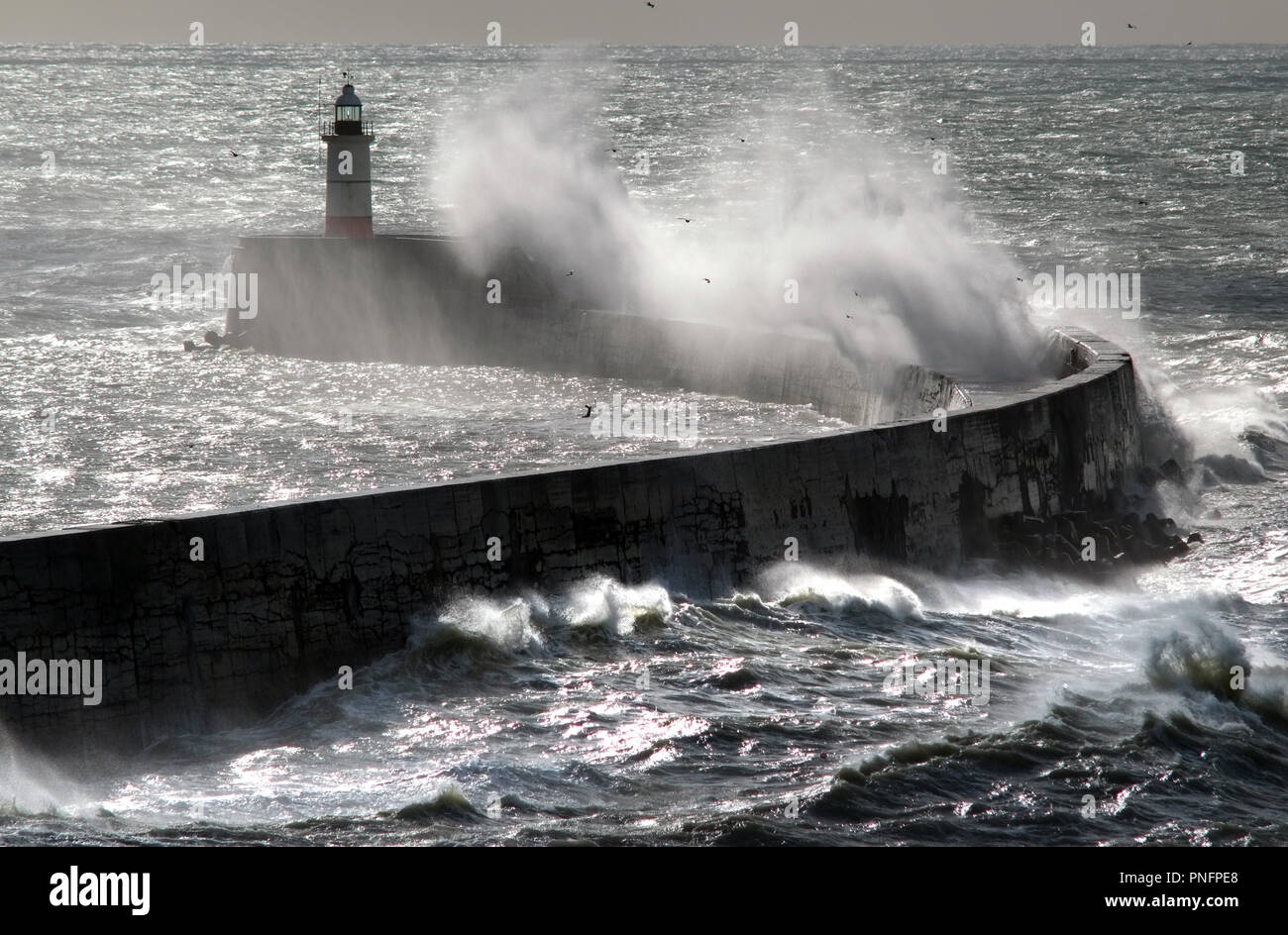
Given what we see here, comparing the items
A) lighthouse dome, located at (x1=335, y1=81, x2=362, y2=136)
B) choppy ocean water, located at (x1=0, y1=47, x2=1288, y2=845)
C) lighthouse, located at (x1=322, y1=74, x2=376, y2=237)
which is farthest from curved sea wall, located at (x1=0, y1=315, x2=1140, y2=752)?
lighthouse dome, located at (x1=335, y1=81, x2=362, y2=136)

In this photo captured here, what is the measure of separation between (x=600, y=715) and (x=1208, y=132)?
5854cm

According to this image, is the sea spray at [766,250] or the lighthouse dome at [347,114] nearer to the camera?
the sea spray at [766,250]

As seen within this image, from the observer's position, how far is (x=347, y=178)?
81.9 feet

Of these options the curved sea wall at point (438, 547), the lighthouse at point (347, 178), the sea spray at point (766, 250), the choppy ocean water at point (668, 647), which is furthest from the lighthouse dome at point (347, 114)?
the curved sea wall at point (438, 547)

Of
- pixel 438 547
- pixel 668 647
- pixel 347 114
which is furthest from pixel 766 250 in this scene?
pixel 438 547

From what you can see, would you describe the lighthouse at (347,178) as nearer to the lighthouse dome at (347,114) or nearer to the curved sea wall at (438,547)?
the lighthouse dome at (347,114)

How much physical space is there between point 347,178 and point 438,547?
15250 millimetres

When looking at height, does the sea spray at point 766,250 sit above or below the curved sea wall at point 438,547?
above

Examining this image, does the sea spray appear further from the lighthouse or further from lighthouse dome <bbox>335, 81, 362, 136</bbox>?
lighthouse dome <bbox>335, 81, 362, 136</bbox>

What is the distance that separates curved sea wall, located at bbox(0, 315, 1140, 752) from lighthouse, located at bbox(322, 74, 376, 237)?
1321 cm

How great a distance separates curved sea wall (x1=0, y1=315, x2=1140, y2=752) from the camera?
9234mm

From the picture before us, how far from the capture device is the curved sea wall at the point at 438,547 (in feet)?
30.3

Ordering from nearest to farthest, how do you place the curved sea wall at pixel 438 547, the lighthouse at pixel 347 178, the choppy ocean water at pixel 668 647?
the choppy ocean water at pixel 668 647, the curved sea wall at pixel 438 547, the lighthouse at pixel 347 178

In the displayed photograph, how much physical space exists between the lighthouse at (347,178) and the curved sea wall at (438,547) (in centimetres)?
1321
